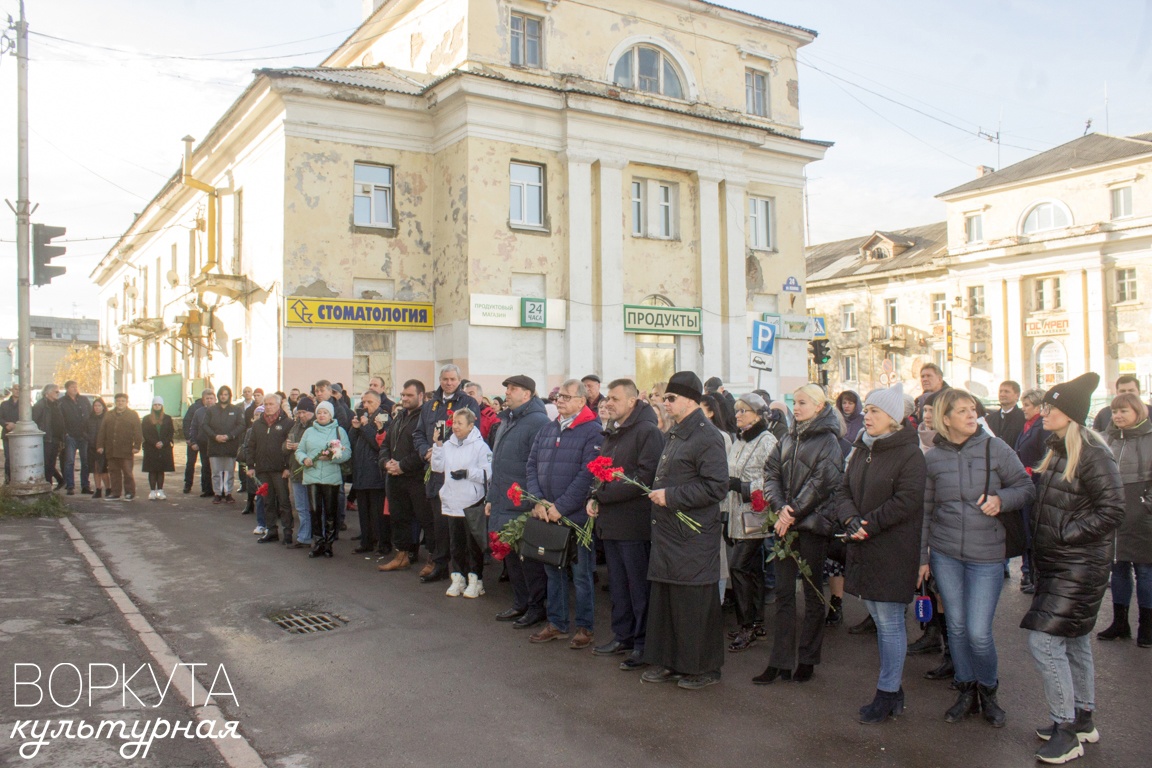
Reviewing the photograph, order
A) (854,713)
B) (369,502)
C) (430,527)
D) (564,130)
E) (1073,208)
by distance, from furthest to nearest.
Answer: (1073,208), (564,130), (369,502), (430,527), (854,713)

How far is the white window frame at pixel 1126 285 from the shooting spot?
42125 mm

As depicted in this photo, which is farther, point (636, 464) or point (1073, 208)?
point (1073, 208)

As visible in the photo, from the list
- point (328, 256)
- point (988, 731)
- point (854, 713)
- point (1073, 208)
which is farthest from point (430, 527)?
point (1073, 208)

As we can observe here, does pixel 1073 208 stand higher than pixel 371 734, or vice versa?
pixel 1073 208

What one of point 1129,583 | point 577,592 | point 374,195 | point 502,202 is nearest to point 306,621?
point 577,592

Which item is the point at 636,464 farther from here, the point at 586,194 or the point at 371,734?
the point at 586,194

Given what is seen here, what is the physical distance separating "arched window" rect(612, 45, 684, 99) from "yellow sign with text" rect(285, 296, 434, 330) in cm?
893

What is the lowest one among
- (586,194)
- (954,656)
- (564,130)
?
(954,656)

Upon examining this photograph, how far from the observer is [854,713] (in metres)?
5.27

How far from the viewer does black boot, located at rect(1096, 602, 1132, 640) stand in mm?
6859

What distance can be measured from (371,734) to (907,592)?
3.30 metres

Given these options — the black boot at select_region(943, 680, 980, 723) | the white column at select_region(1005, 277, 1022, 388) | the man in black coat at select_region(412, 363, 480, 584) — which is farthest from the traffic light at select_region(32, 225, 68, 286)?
the white column at select_region(1005, 277, 1022, 388)

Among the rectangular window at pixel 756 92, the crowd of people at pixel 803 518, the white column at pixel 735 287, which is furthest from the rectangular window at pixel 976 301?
the crowd of people at pixel 803 518

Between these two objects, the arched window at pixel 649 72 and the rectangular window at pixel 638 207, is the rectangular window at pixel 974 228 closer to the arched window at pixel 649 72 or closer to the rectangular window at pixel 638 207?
the arched window at pixel 649 72
